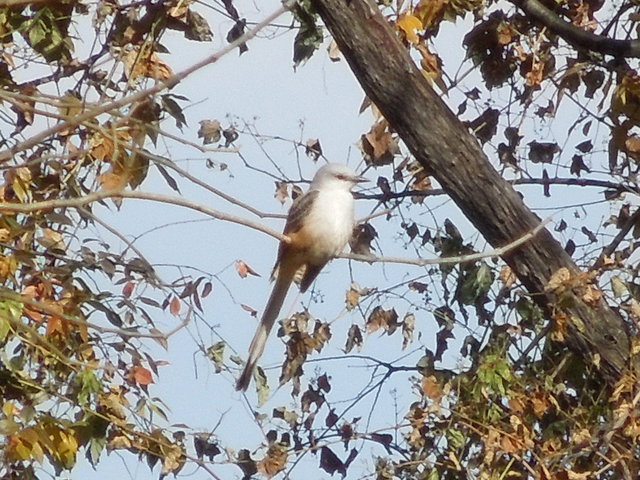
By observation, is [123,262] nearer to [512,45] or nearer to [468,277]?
[468,277]

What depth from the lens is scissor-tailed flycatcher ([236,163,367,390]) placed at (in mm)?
5660

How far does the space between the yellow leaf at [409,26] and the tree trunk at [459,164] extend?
0.23 meters

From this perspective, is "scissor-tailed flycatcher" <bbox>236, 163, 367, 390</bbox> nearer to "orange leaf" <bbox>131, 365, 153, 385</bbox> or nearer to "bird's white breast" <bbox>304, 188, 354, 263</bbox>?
"bird's white breast" <bbox>304, 188, 354, 263</bbox>

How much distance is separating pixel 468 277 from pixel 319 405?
811 mm

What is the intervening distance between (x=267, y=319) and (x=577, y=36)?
5.60 ft

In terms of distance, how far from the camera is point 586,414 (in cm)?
525

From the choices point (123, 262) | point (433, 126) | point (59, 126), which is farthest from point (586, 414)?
point (59, 126)

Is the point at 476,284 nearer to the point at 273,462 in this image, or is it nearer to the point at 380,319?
the point at 380,319

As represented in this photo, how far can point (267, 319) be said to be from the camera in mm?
5820

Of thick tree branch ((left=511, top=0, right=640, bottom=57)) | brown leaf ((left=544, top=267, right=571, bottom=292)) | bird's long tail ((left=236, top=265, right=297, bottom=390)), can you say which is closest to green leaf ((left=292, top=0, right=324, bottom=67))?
thick tree branch ((left=511, top=0, right=640, bottom=57))

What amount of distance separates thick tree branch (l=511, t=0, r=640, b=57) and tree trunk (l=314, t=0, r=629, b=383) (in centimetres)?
63

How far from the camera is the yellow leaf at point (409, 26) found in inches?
204

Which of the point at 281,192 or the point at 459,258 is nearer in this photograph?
the point at 459,258

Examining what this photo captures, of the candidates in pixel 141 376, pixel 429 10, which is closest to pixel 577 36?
pixel 429 10
